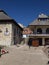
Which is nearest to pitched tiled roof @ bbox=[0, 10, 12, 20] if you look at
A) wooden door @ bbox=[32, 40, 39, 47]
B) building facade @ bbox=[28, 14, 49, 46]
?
building facade @ bbox=[28, 14, 49, 46]

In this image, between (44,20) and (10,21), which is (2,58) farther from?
(44,20)

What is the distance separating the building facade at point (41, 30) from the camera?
49.7m

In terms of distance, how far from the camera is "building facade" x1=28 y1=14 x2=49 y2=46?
49.7m

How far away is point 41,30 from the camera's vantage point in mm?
51250

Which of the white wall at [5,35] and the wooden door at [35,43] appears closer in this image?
the white wall at [5,35]

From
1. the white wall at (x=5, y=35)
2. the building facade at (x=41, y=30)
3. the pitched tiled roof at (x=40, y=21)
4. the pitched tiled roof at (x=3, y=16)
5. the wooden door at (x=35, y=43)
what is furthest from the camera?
the pitched tiled roof at (x=40, y=21)

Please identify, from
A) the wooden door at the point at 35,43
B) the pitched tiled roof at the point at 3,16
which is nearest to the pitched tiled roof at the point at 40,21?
the wooden door at the point at 35,43

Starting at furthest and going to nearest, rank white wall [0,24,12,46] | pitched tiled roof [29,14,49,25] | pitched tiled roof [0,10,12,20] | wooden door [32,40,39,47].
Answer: pitched tiled roof [29,14,49,25] < wooden door [32,40,39,47] < pitched tiled roof [0,10,12,20] < white wall [0,24,12,46]

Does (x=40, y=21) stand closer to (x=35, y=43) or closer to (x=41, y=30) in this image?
(x=41, y=30)

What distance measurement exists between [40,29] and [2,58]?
2498 cm

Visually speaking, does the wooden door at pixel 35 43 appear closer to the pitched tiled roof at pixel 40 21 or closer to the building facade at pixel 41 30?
the building facade at pixel 41 30

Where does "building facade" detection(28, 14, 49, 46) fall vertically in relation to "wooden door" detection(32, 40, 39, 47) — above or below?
above

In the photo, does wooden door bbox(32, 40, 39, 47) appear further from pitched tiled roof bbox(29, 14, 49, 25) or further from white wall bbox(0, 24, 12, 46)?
white wall bbox(0, 24, 12, 46)

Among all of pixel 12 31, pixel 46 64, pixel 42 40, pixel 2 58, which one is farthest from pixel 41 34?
pixel 46 64
